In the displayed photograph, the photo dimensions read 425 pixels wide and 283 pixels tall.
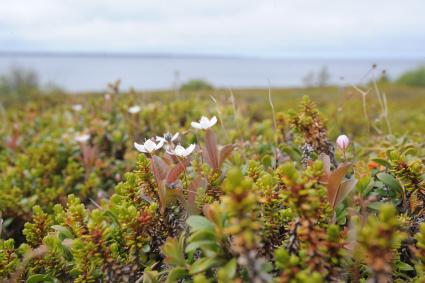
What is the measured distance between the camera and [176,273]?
1165 mm

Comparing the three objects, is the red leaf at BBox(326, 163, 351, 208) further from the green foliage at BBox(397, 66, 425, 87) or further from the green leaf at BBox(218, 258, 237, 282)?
the green foliage at BBox(397, 66, 425, 87)

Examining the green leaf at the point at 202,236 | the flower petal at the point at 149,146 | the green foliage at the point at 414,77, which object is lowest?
the green foliage at the point at 414,77

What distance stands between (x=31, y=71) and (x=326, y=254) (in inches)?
570

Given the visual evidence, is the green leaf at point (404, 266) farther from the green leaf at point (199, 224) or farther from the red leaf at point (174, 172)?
the red leaf at point (174, 172)

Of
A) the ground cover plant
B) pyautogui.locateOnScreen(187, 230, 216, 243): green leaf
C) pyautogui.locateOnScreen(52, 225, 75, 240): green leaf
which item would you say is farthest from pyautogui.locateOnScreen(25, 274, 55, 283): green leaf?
pyautogui.locateOnScreen(187, 230, 216, 243): green leaf

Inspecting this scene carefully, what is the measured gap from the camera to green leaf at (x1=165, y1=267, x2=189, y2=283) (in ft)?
3.79

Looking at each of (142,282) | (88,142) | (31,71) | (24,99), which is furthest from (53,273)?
(31,71)

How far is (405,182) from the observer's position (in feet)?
4.75

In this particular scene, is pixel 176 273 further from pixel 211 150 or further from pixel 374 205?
pixel 374 205

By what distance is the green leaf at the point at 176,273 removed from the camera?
1156mm

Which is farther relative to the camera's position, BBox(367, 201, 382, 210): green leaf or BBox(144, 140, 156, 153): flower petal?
BBox(144, 140, 156, 153): flower petal

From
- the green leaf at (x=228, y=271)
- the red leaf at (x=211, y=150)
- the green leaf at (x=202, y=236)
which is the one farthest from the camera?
the red leaf at (x=211, y=150)

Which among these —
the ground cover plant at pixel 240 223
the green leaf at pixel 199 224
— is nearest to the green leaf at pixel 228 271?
the ground cover plant at pixel 240 223

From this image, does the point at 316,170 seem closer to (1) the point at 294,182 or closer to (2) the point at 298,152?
(1) the point at 294,182
